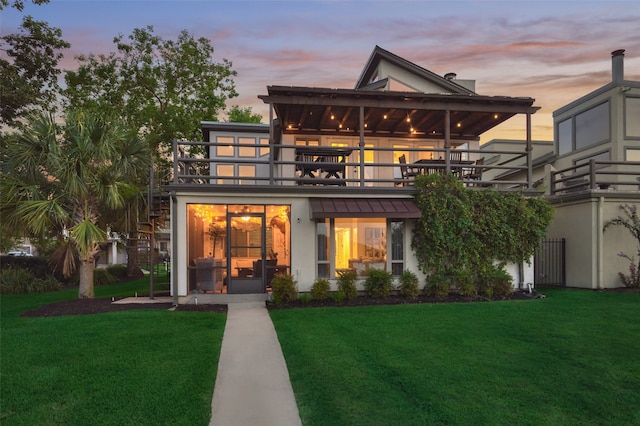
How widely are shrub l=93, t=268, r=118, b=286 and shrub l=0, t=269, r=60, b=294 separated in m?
2.21

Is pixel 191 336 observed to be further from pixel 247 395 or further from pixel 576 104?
pixel 576 104

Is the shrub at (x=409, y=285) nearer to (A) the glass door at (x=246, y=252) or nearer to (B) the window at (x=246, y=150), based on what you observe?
(A) the glass door at (x=246, y=252)

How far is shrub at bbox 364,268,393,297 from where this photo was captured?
35.5 ft

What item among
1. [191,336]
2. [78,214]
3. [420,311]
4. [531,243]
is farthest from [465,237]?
[78,214]

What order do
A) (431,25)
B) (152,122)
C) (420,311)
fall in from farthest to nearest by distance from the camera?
(152,122), (431,25), (420,311)

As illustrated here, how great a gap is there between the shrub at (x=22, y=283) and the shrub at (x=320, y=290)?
13.1 metres

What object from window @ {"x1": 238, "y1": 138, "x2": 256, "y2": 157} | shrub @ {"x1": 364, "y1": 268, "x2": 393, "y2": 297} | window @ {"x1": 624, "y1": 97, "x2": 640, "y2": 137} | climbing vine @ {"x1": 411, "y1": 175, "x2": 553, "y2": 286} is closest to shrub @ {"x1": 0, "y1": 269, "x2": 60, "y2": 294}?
window @ {"x1": 238, "y1": 138, "x2": 256, "y2": 157}

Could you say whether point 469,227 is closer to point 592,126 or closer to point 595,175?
point 595,175

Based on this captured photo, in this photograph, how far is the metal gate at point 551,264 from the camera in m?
13.1

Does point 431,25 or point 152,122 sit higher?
point 431,25

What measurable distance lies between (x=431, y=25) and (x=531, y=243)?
29.1 feet

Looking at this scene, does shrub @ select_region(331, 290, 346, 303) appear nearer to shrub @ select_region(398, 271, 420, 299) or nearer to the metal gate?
shrub @ select_region(398, 271, 420, 299)

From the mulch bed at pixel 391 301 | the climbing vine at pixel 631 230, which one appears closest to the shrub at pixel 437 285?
the mulch bed at pixel 391 301

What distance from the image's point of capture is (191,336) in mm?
7086
